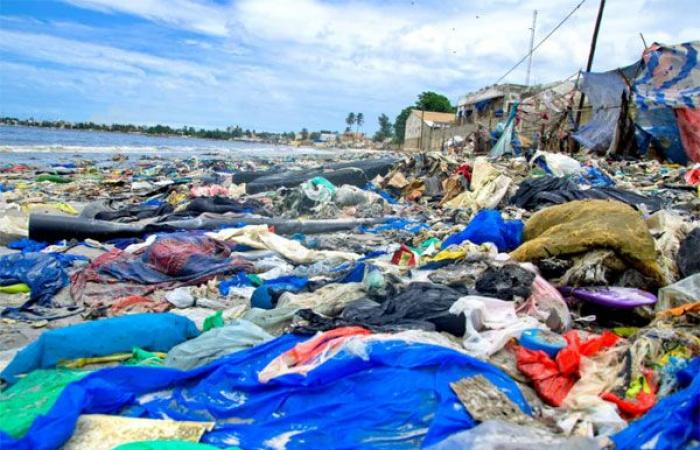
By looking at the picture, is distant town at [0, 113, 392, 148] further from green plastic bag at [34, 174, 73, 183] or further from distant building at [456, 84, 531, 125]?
green plastic bag at [34, 174, 73, 183]

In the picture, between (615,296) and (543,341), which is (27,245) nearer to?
(543,341)

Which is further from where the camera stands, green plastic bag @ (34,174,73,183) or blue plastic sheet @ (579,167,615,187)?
green plastic bag @ (34,174,73,183)

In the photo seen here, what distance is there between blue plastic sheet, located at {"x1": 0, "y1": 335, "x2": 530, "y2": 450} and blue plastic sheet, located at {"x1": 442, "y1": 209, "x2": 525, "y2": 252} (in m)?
3.20

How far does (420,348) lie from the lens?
2875 mm

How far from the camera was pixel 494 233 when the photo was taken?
19.2 feet

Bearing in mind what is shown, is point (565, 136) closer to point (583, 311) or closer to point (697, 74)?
point (697, 74)

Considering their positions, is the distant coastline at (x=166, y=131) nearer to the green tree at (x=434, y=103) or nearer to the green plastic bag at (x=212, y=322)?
the green tree at (x=434, y=103)

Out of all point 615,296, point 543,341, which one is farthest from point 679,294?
point 543,341

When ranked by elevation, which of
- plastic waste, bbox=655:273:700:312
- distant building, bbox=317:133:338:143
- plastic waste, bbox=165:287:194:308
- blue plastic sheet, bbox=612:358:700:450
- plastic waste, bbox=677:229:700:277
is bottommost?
plastic waste, bbox=165:287:194:308

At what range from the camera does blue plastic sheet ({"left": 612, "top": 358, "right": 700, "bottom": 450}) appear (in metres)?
2.07

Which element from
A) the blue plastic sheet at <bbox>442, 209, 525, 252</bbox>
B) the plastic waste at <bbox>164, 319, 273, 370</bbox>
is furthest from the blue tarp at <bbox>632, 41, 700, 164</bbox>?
the plastic waste at <bbox>164, 319, 273, 370</bbox>

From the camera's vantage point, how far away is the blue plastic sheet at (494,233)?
5852 mm

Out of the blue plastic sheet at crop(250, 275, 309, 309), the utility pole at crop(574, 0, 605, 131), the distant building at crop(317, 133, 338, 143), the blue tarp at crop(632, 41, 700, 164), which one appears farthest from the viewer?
the distant building at crop(317, 133, 338, 143)

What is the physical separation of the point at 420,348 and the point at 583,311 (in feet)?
6.51
